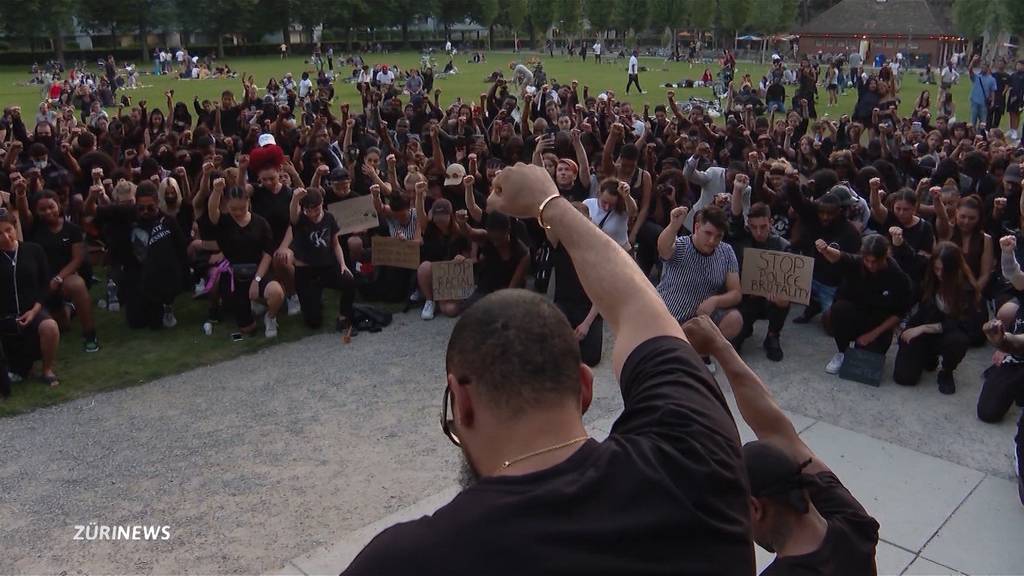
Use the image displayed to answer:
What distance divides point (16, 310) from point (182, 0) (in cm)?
7270

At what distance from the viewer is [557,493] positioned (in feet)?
5.36

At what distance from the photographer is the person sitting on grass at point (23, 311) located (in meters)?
7.46

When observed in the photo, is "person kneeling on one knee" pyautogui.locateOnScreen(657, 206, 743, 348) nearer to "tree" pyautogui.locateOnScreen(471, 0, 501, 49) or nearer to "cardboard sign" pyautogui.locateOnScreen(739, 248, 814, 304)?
"cardboard sign" pyautogui.locateOnScreen(739, 248, 814, 304)

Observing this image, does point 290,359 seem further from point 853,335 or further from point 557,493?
point 557,493

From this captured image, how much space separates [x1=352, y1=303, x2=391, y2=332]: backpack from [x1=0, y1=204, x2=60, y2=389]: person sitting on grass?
9.48ft

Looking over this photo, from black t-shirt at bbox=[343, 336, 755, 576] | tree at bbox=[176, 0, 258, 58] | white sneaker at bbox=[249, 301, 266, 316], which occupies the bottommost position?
white sneaker at bbox=[249, 301, 266, 316]

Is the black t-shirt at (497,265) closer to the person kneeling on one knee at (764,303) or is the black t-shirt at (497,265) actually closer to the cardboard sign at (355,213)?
the cardboard sign at (355,213)

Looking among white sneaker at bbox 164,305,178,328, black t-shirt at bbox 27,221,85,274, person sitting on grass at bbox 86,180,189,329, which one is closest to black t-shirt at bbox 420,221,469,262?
person sitting on grass at bbox 86,180,189,329

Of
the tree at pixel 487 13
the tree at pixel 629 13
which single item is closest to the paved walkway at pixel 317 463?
the tree at pixel 629 13

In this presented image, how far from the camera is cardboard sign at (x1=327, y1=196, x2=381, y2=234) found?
32.0 ft

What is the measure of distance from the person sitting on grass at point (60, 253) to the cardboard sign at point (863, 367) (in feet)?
23.7

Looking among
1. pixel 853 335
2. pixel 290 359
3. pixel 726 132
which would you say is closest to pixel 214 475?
pixel 290 359

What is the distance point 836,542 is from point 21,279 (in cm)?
718

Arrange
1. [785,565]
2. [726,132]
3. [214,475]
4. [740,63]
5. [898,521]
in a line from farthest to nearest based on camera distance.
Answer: [740,63], [726,132], [214,475], [898,521], [785,565]
